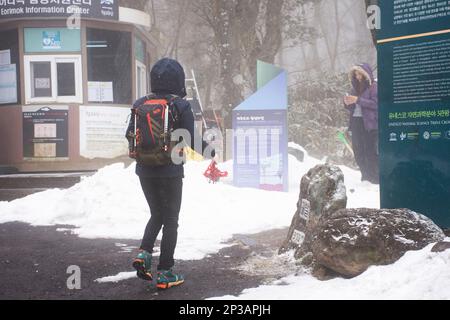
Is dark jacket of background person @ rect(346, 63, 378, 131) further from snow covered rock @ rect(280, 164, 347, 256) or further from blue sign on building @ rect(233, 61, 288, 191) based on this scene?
snow covered rock @ rect(280, 164, 347, 256)

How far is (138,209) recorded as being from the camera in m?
8.41

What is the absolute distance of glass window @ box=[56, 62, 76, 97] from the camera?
1209 centimetres

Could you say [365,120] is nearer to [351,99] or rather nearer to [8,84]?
[351,99]

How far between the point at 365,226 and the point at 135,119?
2.16m

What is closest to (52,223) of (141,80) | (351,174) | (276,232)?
(276,232)

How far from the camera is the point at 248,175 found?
36.0 ft

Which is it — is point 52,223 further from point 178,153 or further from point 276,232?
point 178,153

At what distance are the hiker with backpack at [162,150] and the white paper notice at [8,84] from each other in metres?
8.51

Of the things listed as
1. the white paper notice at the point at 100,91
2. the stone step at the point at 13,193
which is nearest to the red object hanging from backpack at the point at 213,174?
the stone step at the point at 13,193

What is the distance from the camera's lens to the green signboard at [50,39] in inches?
470

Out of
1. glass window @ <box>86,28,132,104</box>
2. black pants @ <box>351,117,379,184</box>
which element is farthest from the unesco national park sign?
black pants @ <box>351,117,379,184</box>

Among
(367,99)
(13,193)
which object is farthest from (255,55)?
(13,193)

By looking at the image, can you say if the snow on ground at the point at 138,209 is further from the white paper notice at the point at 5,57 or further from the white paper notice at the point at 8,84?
the white paper notice at the point at 5,57

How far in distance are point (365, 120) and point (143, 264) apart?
8733mm
